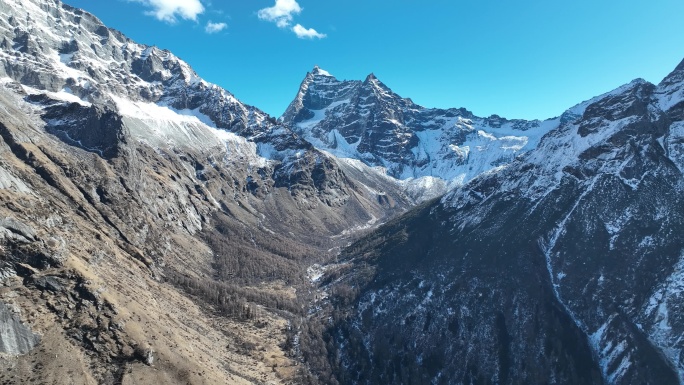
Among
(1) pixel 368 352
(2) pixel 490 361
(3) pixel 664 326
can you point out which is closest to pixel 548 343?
(2) pixel 490 361

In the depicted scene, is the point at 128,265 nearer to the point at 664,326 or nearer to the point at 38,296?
the point at 38,296

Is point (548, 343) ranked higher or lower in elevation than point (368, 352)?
higher

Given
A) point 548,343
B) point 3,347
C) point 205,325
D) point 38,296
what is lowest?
point 3,347

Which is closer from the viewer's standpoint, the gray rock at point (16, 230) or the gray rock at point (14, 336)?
the gray rock at point (14, 336)

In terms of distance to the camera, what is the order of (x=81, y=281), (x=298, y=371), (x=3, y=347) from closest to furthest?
(x=3, y=347)
(x=81, y=281)
(x=298, y=371)

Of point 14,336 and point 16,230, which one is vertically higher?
point 16,230

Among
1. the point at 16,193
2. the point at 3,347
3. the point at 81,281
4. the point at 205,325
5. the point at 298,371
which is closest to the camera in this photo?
the point at 3,347

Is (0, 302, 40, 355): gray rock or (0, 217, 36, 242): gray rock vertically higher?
(0, 217, 36, 242): gray rock

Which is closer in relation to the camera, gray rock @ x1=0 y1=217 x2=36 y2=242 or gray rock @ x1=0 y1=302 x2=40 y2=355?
gray rock @ x1=0 y1=302 x2=40 y2=355

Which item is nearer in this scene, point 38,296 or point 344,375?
point 38,296

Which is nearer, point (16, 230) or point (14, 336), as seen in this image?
point (14, 336)

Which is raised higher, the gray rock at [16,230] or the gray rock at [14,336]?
the gray rock at [16,230]
